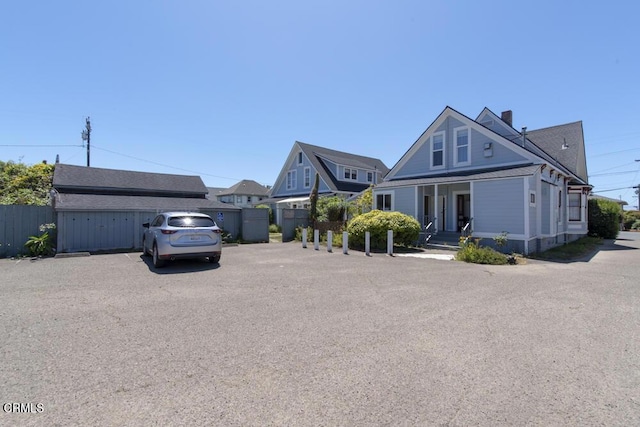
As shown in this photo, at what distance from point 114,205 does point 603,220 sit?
3059cm

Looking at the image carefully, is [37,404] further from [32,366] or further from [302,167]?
[302,167]

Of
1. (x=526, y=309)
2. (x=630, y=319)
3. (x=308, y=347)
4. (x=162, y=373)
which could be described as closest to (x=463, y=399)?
(x=308, y=347)

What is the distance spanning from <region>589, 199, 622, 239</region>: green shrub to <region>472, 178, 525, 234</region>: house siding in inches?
586

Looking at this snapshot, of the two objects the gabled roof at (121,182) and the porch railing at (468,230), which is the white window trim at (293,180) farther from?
the porch railing at (468,230)

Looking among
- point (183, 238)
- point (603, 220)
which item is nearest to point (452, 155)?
point (603, 220)

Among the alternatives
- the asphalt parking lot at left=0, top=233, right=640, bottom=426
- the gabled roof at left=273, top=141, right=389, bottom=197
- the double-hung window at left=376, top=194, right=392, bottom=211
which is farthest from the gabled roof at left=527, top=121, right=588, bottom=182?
the asphalt parking lot at left=0, top=233, right=640, bottom=426

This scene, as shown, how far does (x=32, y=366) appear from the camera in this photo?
11.5 feet

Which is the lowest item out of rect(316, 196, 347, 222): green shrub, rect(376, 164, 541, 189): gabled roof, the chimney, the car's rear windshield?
the car's rear windshield

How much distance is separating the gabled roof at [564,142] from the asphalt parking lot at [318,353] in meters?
15.3

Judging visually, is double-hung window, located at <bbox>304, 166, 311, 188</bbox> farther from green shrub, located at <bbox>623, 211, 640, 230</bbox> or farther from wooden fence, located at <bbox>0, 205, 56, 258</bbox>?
green shrub, located at <bbox>623, 211, 640, 230</bbox>

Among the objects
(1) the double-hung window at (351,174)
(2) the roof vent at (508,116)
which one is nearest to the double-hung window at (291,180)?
(1) the double-hung window at (351,174)

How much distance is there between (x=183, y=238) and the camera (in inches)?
370

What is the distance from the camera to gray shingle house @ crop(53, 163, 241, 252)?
529 inches

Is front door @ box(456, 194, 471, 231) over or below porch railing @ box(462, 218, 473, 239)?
over
